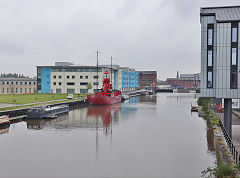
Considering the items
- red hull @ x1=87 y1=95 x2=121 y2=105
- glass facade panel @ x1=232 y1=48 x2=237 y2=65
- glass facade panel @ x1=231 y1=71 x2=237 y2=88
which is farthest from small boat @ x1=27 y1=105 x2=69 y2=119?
glass facade panel @ x1=232 y1=48 x2=237 y2=65

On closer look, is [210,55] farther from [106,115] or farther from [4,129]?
[106,115]

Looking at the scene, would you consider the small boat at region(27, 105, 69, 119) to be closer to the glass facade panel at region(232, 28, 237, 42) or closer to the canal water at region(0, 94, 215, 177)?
the canal water at region(0, 94, 215, 177)

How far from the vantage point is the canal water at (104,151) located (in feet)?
73.1

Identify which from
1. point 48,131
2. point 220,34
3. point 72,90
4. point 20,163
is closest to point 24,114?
point 48,131

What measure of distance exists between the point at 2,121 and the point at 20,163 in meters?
21.0

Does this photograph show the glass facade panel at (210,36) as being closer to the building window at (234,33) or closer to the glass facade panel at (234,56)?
the building window at (234,33)

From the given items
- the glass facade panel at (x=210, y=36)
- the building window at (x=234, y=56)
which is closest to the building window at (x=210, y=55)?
the glass facade panel at (x=210, y=36)

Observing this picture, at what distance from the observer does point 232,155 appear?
73.6 ft

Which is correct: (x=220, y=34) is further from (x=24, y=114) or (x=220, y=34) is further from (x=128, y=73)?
(x=128, y=73)

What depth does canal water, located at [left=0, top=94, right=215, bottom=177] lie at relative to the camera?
73.1 ft

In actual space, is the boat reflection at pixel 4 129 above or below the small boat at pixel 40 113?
below

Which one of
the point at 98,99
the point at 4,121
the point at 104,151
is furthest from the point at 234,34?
the point at 98,99

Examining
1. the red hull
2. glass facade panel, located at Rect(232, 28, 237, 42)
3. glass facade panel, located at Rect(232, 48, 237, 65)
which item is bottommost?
the red hull

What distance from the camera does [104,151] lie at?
28.3 m
